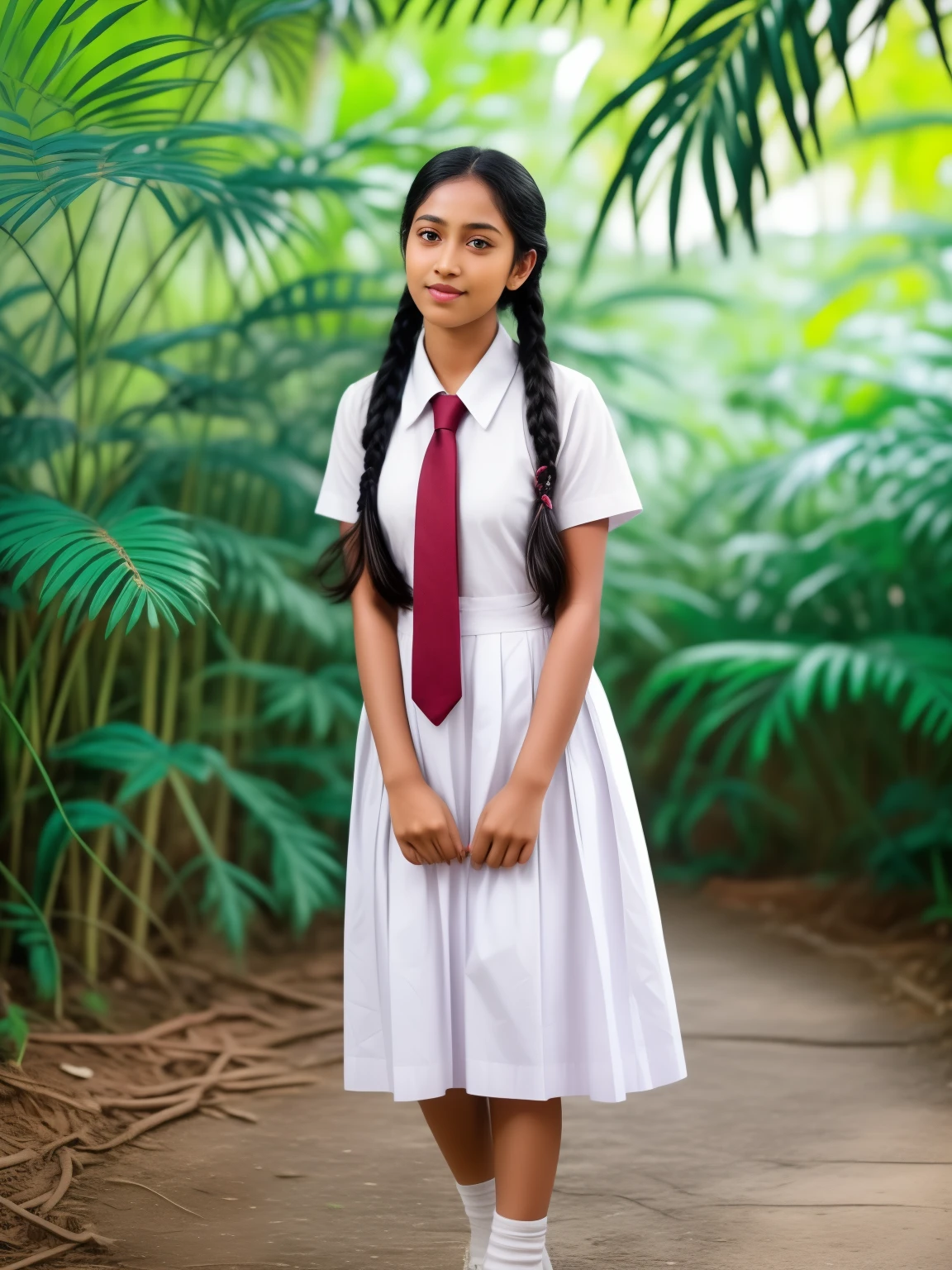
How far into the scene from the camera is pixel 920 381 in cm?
389

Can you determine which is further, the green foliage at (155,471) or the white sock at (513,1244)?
the green foliage at (155,471)

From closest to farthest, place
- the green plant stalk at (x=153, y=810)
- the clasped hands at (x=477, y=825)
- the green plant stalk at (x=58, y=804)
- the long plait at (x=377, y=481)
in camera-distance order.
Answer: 1. the clasped hands at (x=477, y=825)
2. the long plait at (x=377, y=481)
3. the green plant stalk at (x=58, y=804)
4. the green plant stalk at (x=153, y=810)

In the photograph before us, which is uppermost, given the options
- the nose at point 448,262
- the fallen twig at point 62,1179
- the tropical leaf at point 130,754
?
the nose at point 448,262

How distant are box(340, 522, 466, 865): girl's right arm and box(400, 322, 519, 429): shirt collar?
21 cm

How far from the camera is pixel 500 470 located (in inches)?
58.1

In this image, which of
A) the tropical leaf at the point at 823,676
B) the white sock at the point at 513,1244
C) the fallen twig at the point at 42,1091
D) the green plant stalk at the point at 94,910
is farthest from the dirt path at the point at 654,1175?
the tropical leaf at the point at 823,676

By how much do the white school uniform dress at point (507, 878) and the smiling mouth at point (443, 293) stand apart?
10 centimetres

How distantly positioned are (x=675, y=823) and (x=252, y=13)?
2.95 meters

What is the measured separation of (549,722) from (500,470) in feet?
0.96

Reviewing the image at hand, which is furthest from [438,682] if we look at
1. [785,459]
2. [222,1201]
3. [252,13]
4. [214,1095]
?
[785,459]

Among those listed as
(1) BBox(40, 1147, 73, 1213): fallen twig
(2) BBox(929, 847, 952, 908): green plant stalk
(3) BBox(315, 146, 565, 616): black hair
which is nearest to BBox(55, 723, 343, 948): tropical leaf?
(1) BBox(40, 1147, 73, 1213): fallen twig

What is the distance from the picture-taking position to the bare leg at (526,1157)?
4.85ft

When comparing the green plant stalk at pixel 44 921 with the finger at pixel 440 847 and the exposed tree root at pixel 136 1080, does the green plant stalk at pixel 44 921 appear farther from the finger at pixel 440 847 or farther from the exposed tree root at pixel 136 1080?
the finger at pixel 440 847

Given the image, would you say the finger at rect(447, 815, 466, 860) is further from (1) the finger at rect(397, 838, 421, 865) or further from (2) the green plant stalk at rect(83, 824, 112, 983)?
(2) the green plant stalk at rect(83, 824, 112, 983)
